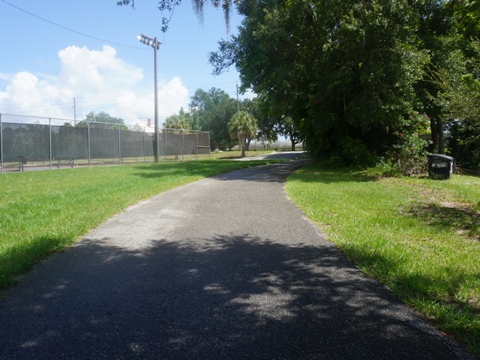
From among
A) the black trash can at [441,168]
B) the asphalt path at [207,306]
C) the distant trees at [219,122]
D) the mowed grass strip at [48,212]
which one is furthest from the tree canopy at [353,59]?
the distant trees at [219,122]

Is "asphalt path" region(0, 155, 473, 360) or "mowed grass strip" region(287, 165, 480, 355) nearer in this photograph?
"asphalt path" region(0, 155, 473, 360)

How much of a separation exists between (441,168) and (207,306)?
15.1 m

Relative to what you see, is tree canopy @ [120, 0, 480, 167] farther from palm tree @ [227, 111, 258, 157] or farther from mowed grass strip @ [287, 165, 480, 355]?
palm tree @ [227, 111, 258, 157]

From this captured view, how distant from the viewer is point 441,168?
15336 mm

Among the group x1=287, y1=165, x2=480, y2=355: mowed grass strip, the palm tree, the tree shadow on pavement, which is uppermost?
the palm tree

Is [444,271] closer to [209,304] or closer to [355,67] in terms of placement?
[209,304]

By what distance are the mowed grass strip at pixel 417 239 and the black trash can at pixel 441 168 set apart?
3539 millimetres

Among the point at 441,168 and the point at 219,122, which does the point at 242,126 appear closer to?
the point at 219,122

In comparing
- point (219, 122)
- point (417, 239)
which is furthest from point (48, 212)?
point (219, 122)

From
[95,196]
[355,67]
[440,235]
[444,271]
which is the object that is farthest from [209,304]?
[355,67]

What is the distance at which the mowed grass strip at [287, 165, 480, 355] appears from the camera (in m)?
3.44

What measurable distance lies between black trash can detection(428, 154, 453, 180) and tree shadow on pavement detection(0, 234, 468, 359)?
1273 cm

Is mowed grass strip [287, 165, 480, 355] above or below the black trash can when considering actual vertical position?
below

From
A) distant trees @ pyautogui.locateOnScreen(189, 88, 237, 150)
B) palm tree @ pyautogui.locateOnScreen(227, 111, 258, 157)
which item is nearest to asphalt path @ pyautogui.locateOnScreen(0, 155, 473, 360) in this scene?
palm tree @ pyautogui.locateOnScreen(227, 111, 258, 157)
